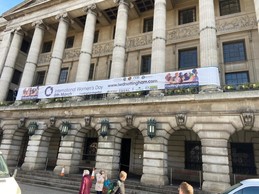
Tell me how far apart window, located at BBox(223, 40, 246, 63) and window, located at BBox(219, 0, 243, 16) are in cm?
333

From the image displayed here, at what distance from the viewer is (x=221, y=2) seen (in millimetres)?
20453

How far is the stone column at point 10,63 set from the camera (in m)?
24.2

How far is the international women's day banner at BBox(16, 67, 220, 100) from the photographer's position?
14130mm

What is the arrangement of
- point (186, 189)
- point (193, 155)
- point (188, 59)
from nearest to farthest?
point (186, 189) → point (193, 155) → point (188, 59)

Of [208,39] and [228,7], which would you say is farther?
[228,7]

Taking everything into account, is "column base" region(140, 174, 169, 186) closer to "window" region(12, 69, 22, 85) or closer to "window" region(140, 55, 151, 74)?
"window" region(140, 55, 151, 74)

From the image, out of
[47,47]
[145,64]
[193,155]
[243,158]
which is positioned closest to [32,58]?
[47,47]

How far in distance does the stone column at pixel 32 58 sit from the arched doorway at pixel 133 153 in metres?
12.5

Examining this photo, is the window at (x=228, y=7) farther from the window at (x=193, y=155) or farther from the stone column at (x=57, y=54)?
the stone column at (x=57, y=54)

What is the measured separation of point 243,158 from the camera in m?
15.7

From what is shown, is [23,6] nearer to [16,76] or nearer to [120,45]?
[16,76]

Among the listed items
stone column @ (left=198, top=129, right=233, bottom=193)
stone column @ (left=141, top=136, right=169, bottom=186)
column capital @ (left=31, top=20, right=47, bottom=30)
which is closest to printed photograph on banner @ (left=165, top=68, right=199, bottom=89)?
stone column @ (left=198, top=129, right=233, bottom=193)

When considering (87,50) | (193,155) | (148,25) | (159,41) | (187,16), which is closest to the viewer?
(193,155)

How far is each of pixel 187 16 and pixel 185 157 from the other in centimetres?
1409
